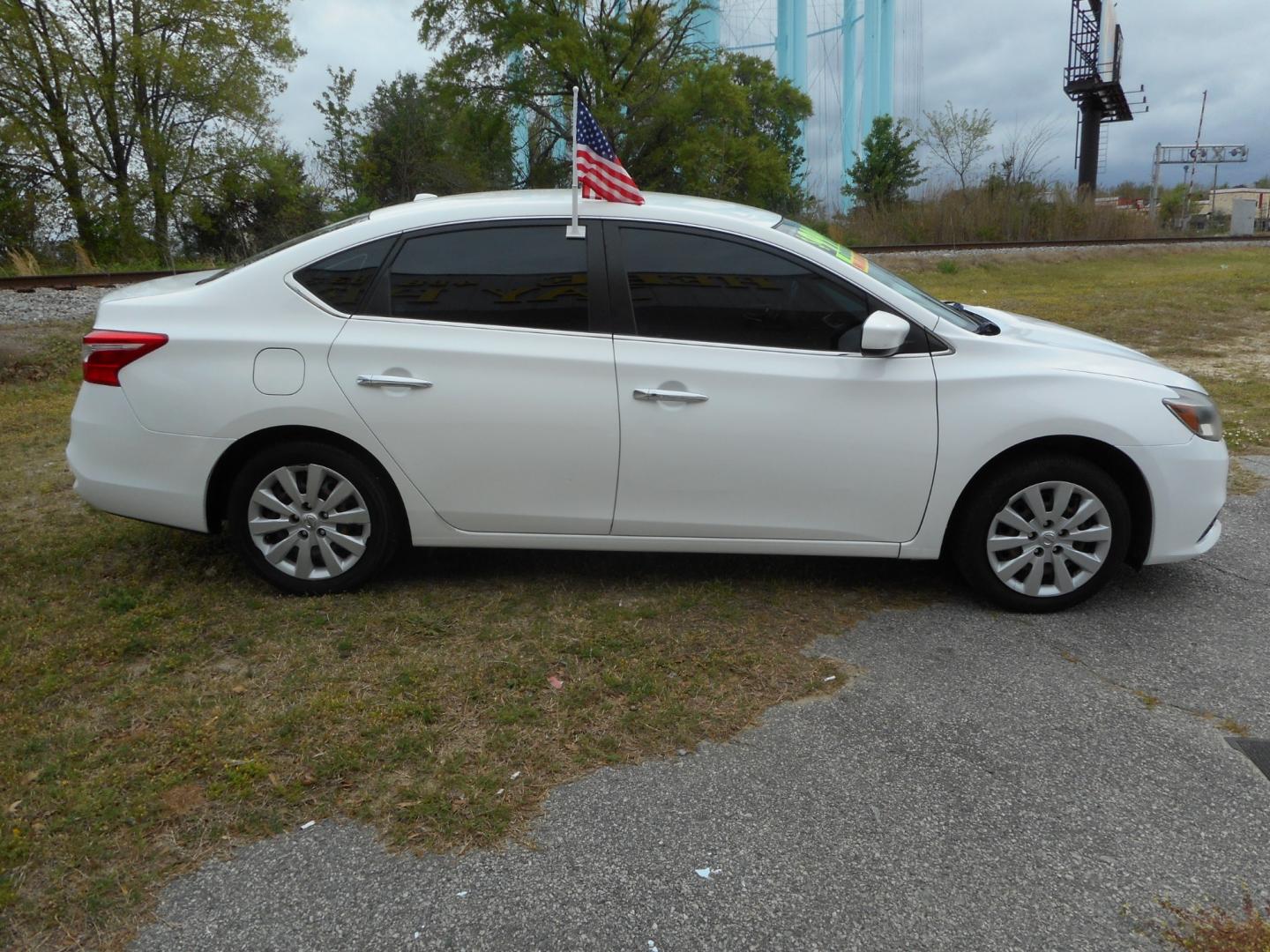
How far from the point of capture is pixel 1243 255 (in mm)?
24031

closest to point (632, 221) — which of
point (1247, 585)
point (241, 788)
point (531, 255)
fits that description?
point (531, 255)

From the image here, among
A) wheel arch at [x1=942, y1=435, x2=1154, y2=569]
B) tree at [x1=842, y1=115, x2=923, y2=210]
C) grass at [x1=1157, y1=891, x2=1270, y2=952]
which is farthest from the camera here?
tree at [x1=842, y1=115, x2=923, y2=210]

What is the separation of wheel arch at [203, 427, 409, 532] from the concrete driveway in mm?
1806

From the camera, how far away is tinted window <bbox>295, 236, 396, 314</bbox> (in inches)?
171

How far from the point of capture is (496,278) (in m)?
4.31

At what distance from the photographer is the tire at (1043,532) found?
13.8ft

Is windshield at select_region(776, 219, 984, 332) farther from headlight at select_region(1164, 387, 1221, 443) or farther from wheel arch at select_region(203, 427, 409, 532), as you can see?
wheel arch at select_region(203, 427, 409, 532)

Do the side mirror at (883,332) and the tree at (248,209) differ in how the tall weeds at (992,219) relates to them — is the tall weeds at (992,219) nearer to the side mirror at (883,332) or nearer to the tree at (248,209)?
the tree at (248,209)

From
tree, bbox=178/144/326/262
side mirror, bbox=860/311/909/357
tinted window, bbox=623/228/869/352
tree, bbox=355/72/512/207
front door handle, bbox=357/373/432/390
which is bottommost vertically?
front door handle, bbox=357/373/432/390

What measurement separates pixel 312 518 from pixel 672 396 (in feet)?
5.51

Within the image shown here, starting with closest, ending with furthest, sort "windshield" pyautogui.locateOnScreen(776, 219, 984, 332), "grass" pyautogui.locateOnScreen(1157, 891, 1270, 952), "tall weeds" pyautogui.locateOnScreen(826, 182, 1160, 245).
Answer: "grass" pyautogui.locateOnScreen(1157, 891, 1270, 952) → "windshield" pyautogui.locateOnScreen(776, 219, 984, 332) → "tall weeds" pyautogui.locateOnScreen(826, 182, 1160, 245)

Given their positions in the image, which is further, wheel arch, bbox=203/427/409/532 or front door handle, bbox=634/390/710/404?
wheel arch, bbox=203/427/409/532

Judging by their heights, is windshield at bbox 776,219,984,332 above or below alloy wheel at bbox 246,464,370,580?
above

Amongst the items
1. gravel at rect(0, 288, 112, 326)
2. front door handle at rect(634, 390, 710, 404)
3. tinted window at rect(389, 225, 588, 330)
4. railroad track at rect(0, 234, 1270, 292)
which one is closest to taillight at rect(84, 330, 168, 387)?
tinted window at rect(389, 225, 588, 330)
